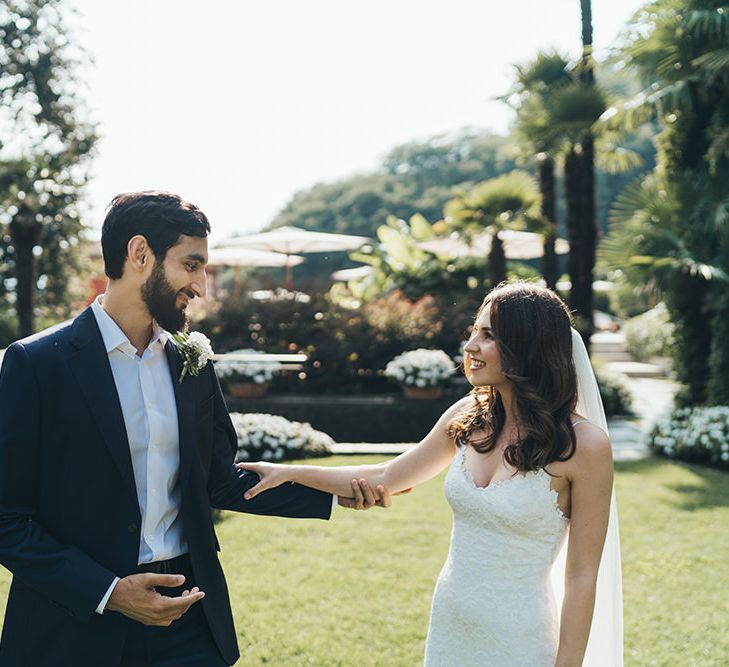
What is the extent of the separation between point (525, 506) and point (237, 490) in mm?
961

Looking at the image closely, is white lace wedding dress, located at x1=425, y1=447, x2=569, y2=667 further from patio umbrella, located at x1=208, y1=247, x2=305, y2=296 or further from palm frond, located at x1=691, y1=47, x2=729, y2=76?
patio umbrella, located at x1=208, y1=247, x2=305, y2=296

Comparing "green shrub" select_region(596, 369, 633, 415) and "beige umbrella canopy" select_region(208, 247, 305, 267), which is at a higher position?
"beige umbrella canopy" select_region(208, 247, 305, 267)

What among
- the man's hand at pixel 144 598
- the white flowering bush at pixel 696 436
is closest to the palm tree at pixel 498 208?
the white flowering bush at pixel 696 436

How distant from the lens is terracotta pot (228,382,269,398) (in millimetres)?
13102

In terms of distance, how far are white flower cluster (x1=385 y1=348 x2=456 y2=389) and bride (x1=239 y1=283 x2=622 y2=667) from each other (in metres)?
9.95

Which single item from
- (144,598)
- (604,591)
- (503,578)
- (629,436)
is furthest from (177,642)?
(629,436)

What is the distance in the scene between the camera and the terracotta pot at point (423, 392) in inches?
499

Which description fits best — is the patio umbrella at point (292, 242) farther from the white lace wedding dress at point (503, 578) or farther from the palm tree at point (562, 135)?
the white lace wedding dress at point (503, 578)

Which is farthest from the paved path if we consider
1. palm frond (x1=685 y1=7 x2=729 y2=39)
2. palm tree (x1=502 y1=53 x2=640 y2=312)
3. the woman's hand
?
the woman's hand

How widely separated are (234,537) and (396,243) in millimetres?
13840

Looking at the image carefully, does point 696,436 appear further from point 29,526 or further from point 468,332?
point 29,526

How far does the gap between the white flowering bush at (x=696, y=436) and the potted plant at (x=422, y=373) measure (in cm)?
305

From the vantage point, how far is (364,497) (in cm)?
299

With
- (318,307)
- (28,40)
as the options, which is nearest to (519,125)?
(318,307)
